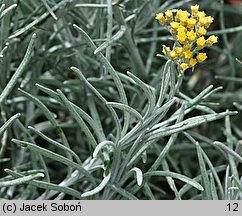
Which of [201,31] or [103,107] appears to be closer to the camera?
[201,31]

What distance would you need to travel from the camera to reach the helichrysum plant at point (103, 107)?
0.86 metres

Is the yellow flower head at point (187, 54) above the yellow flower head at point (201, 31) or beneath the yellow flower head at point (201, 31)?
beneath

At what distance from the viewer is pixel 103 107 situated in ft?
3.85

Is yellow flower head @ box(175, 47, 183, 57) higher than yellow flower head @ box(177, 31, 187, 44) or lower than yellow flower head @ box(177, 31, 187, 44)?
lower

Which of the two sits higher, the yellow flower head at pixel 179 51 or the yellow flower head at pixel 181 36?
the yellow flower head at pixel 181 36

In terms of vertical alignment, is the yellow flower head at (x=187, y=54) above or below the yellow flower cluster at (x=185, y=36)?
below

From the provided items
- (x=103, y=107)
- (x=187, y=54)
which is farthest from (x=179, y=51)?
(x=103, y=107)

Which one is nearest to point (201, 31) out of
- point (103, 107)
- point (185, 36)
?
point (185, 36)

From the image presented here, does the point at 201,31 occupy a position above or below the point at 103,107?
above

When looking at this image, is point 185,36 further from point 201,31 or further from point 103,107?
point 103,107

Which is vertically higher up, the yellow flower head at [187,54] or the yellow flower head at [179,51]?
the yellow flower head at [179,51]

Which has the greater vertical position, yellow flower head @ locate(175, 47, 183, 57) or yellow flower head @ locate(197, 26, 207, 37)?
yellow flower head @ locate(197, 26, 207, 37)

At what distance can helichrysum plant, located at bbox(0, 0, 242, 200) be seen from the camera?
2.81ft
